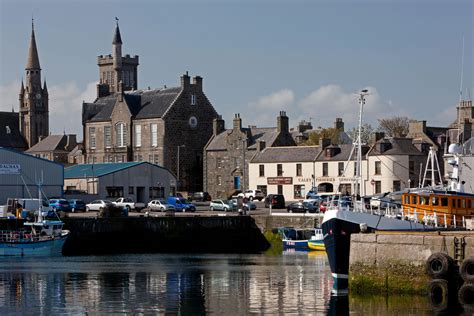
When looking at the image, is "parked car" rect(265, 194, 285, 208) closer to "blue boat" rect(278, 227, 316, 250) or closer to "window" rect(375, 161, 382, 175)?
"window" rect(375, 161, 382, 175)

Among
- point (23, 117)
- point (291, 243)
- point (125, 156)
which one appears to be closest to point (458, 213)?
point (291, 243)

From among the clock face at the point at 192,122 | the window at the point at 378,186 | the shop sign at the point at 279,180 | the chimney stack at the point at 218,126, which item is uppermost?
the clock face at the point at 192,122

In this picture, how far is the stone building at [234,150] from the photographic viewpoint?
345 ft

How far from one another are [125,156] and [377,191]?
3313 cm

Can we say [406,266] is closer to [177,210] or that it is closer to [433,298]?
[433,298]

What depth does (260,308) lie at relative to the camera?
3909cm

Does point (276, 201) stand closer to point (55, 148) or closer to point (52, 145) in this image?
point (55, 148)

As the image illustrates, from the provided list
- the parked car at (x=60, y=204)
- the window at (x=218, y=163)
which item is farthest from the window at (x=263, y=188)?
the parked car at (x=60, y=204)

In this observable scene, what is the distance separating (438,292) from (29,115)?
131193 mm

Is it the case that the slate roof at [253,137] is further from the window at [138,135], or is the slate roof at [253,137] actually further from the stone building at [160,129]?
the window at [138,135]

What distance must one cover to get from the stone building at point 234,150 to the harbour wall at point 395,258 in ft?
200

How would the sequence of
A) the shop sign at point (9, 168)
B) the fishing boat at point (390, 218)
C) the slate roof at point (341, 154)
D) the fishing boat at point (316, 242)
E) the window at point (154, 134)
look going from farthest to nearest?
the window at point (154, 134)
the slate roof at point (341, 154)
the shop sign at point (9, 168)
the fishing boat at point (316, 242)
the fishing boat at point (390, 218)

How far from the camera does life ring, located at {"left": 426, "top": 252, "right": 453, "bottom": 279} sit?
38.2 metres

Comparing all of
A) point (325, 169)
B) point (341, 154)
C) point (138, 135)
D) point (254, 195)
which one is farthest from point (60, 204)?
point (138, 135)
